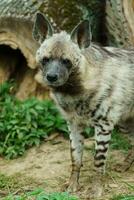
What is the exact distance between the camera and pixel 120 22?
664 cm

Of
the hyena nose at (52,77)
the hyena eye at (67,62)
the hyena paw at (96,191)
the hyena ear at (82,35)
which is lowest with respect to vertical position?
the hyena paw at (96,191)

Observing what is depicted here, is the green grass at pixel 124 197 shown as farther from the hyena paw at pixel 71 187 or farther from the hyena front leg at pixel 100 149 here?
the hyena paw at pixel 71 187

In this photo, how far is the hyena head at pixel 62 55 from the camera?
4992mm

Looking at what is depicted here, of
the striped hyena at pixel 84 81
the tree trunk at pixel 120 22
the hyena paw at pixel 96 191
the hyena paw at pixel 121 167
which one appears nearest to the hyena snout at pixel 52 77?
the striped hyena at pixel 84 81

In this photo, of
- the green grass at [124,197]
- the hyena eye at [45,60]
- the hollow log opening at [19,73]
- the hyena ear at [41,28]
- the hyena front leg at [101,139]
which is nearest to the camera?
the green grass at [124,197]

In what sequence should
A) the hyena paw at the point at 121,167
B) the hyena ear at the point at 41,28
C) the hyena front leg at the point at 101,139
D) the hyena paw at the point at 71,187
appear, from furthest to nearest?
the hyena paw at the point at 121,167, the hyena paw at the point at 71,187, the hyena front leg at the point at 101,139, the hyena ear at the point at 41,28

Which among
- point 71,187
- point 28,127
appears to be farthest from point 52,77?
point 28,127

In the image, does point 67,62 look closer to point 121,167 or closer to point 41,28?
point 41,28

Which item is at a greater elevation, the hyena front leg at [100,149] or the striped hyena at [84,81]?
the striped hyena at [84,81]

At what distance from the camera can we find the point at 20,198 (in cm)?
482

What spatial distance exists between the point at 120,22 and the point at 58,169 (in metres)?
1.76

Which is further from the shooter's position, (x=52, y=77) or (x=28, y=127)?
(x=28, y=127)

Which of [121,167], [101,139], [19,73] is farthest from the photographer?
[19,73]

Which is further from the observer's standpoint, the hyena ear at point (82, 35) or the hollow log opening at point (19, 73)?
the hollow log opening at point (19, 73)
